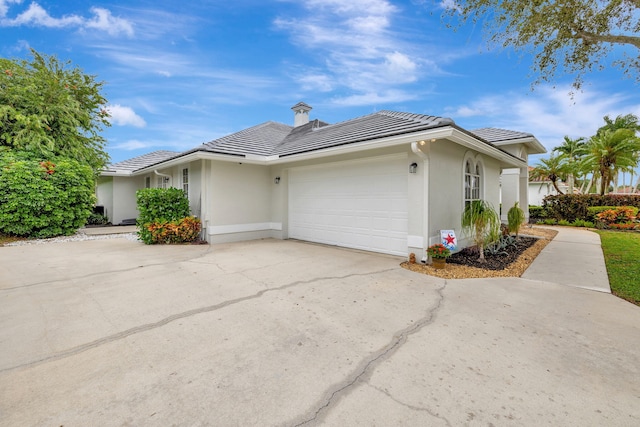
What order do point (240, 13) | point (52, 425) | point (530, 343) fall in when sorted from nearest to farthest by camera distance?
point (52, 425)
point (530, 343)
point (240, 13)

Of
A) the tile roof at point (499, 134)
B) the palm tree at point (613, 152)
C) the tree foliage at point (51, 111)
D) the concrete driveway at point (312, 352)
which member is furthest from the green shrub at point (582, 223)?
the tree foliage at point (51, 111)

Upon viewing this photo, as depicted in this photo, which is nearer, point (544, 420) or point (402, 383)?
point (544, 420)

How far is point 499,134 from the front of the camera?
13.1 m

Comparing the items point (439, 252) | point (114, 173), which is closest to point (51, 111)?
point (114, 173)

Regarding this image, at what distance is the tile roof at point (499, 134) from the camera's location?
12055 mm

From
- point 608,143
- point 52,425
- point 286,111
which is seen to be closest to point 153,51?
point 286,111

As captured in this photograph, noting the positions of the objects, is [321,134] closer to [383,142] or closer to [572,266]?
[383,142]

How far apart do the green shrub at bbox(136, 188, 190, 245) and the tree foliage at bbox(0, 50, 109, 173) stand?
5313 millimetres

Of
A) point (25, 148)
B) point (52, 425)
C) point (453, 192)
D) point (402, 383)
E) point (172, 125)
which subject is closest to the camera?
point (52, 425)

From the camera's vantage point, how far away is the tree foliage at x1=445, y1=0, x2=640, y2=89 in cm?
561

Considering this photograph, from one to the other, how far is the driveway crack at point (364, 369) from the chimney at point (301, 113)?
12423mm

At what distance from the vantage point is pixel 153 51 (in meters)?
9.27

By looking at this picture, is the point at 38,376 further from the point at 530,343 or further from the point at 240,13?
the point at 240,13

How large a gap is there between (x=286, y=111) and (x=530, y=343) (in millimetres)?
14771
